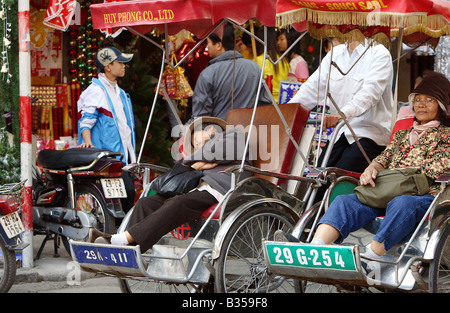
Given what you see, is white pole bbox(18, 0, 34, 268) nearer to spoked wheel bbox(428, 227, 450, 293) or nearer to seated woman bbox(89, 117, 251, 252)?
seated woman bbox(89, 117, 251, 252)

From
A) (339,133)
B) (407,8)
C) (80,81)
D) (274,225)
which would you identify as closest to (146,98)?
(80,81)

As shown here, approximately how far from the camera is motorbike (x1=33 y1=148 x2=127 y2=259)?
6.39 m


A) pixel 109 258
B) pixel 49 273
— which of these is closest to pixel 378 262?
pixel 109 258

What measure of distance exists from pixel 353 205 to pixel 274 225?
2.15 ft

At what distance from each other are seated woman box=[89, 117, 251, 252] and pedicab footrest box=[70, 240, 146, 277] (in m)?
0.13

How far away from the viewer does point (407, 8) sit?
4.21 meters

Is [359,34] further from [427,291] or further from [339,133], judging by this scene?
[427,291]

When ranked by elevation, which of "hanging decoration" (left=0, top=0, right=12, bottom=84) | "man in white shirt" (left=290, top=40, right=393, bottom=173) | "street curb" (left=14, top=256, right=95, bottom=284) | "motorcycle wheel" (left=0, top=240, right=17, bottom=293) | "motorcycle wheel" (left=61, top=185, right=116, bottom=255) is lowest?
"street curb" (left=14, top=256, right=95, bottom=284)

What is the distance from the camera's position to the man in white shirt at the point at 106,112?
6.93m

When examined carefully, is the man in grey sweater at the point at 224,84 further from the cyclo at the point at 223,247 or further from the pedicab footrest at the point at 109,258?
the pedicab footrest at the point at 109,258

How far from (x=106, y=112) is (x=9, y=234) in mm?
1971

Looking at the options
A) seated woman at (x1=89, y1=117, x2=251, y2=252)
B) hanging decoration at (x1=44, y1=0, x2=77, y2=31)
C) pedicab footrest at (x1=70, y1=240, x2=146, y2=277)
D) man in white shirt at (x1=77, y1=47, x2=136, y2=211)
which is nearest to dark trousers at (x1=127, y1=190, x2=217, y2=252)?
seated woman at (x1=89, y1=117, x2=251, y2=252)

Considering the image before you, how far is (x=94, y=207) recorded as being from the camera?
21.6 feet

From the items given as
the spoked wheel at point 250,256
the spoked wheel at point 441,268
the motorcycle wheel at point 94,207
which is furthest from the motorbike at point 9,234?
the spoked wheel at point 441,268
